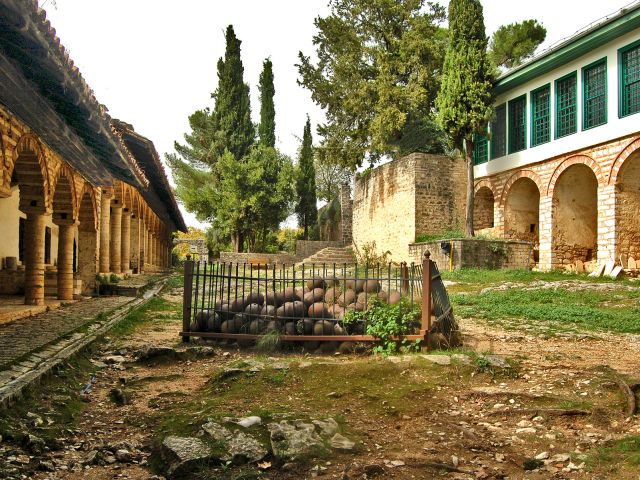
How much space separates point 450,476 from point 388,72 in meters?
20.2

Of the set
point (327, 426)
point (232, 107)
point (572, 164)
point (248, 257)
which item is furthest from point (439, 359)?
point (232, 107)

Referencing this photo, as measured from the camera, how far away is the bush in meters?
6.51

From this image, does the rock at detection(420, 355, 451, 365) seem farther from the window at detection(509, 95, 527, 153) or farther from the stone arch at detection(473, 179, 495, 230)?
the stone arch at detection(473, 179, 495, 230)

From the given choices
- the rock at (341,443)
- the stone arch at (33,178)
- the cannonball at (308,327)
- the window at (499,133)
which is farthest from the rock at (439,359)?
the window at (499,133)

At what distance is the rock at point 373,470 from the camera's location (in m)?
3.50

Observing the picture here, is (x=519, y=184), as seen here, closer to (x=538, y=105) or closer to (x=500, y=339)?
(x=538, y=105)

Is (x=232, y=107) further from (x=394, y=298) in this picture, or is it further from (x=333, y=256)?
(x=394, y=298)

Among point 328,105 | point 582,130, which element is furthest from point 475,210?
point 328,105

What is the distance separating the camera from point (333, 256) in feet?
88.7

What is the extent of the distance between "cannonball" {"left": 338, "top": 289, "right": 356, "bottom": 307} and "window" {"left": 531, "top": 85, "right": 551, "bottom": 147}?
14.5 meters

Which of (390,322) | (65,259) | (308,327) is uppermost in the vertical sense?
(65,259)

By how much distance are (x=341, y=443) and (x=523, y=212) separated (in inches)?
741

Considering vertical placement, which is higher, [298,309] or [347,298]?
[347,298]

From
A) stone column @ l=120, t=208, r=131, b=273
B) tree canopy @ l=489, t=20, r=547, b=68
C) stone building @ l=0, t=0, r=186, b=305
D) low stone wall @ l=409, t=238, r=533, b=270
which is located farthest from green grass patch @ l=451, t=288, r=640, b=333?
tree canopy @ l=489, t=20, r=547, b=68
